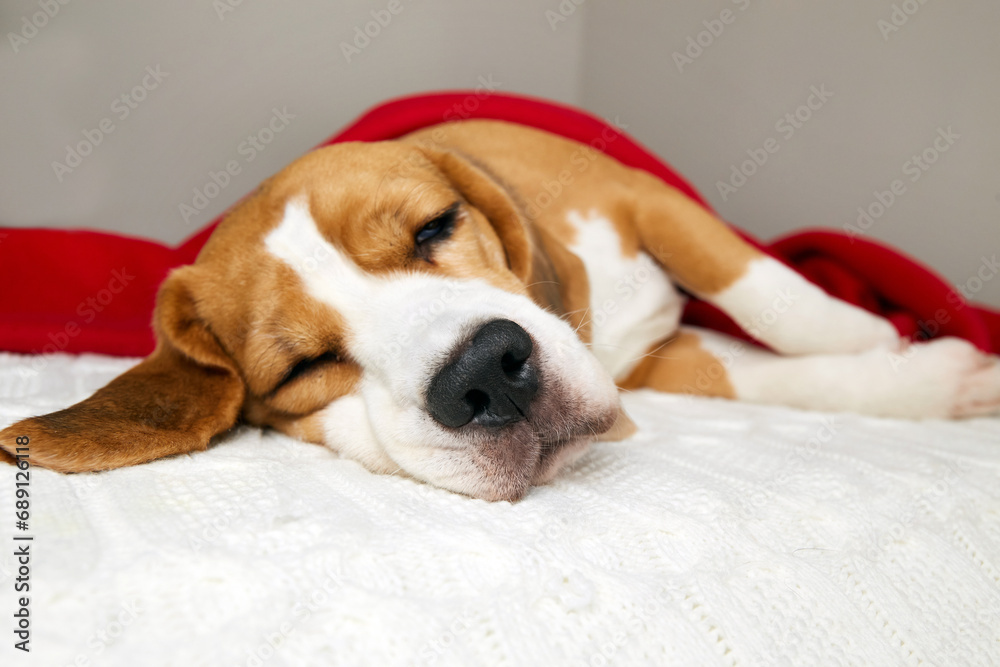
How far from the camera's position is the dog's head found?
3.59 feet

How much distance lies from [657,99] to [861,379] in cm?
242

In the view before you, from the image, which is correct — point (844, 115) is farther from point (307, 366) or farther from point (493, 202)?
point (307, 366)

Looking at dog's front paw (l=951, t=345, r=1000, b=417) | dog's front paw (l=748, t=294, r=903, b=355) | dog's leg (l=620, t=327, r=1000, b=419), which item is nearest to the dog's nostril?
dog's leg (l=620, t=327, r=1000, b=419)

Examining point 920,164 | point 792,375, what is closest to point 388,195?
point 792,375

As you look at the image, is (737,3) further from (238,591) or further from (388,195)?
(238,591)

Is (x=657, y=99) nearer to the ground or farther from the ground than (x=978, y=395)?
farther from the ground

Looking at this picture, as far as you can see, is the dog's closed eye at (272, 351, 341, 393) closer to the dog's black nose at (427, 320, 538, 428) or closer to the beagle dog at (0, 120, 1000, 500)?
the beagle dog at (0, 120, 1000, 500)

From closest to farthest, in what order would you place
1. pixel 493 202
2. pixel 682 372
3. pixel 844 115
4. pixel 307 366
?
pixel 307 366, pixel 493 202, pixel 682 372, pixel 844 115

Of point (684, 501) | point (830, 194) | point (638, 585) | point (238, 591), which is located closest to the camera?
point (238, 591)

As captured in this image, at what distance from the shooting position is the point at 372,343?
132cm

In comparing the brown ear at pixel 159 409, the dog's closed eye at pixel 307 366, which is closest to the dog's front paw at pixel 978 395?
the dog's closed eye at pixel 307 366

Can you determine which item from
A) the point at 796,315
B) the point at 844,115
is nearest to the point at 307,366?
the point at 796,315

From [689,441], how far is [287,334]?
2.98ft

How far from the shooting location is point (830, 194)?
2.98m
